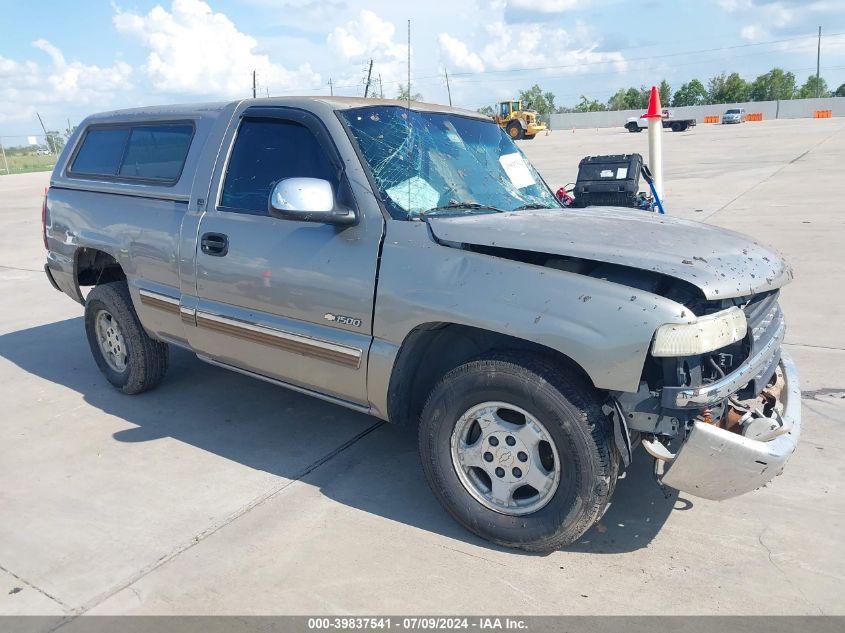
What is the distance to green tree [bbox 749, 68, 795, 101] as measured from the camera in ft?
295

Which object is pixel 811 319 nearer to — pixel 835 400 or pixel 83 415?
pixel 835 400

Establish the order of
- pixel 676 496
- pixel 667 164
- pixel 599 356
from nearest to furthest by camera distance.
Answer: pixel 599 356 < pixel 676 496 < pixel 667 164

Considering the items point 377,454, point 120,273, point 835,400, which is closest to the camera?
point 377,454

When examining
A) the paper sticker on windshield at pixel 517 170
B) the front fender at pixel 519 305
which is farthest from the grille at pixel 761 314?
the paper sticker on windshield at pixel 517 170

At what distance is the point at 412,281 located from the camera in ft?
10.4

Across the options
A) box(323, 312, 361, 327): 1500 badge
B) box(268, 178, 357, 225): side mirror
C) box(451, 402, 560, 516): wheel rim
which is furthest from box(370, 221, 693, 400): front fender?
box(451, 402, 560, 516): wheel rim

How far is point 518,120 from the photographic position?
46.2 metres

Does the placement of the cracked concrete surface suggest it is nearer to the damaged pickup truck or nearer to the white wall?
the damaged pickup truck

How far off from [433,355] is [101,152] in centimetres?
318

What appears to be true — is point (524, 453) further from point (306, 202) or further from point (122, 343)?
point (122, 343)

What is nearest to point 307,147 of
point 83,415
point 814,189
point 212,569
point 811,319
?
point 212,569

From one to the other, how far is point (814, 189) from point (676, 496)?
523 inches

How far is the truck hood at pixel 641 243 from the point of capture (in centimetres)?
277

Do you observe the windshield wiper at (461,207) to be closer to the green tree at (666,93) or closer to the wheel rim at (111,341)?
the wheel rim at (111,341)
